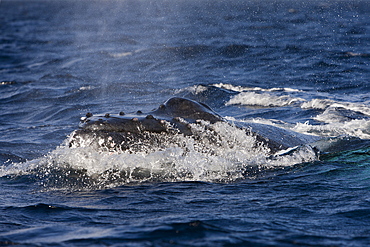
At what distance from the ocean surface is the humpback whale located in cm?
16

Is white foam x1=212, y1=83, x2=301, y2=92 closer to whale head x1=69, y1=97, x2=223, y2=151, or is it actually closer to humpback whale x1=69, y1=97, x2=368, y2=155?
humpback whale x1=69, y1=97, x2=368, y2=155

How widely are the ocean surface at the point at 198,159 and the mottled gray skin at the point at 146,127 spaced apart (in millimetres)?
184

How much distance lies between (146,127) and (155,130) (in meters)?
0.15

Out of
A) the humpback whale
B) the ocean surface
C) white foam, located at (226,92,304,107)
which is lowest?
white foam, located at (226,92,304,107)

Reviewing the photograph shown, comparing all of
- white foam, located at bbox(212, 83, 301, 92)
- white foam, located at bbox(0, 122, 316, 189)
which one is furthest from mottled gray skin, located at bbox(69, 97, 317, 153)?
white foam, located at bbox(212, 83, 301, 92)

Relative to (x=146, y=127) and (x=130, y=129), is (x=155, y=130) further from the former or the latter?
(x=130, y=129)

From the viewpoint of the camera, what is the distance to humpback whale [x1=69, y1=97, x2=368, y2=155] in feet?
27.3

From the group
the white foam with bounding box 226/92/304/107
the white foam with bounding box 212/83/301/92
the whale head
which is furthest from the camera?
the white foam with bounding box 212/83/301/92

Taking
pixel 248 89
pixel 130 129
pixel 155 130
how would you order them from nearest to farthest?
pixel 130 129
pixel 155 130
pixel 248 89

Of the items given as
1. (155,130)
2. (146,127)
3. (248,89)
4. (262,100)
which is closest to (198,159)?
(155,130)

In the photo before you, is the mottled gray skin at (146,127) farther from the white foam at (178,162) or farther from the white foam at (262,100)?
the white foam at (262,100)

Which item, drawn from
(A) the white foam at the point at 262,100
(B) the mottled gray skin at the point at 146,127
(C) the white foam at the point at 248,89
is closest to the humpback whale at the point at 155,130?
(B) the mottled gray skin at the point at 146,127

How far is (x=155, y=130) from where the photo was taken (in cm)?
856

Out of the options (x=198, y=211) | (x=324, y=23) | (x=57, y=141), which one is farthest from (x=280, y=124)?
(x=324, y=23)
